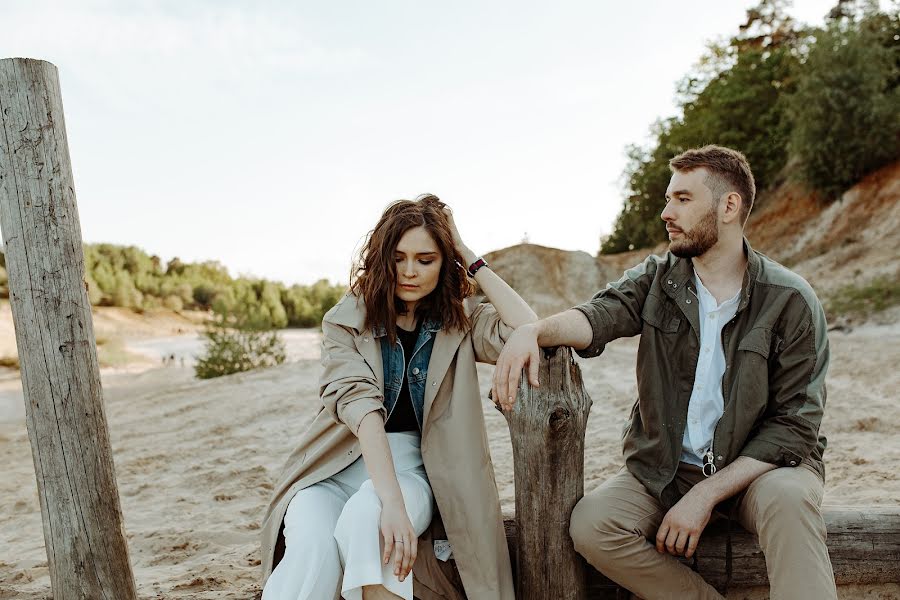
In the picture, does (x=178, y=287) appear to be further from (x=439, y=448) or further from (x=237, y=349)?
(x=439, y=448)

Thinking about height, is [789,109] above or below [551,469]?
above

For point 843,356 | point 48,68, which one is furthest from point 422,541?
point 843,356

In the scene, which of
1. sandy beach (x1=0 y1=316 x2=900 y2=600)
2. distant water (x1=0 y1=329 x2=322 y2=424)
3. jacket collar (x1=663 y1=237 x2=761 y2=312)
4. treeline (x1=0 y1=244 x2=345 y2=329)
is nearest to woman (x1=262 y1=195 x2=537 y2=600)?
jacket collar (x1=663 y1=237 x2=761 y2=312)

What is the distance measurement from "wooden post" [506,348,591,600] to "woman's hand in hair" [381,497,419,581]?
49 cm

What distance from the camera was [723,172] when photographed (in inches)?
115

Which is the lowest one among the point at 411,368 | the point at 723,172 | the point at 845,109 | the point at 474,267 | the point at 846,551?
the point at 846,551

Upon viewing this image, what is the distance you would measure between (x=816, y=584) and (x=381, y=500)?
A: 141 centimetres

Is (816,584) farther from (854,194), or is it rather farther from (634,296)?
(854,194)

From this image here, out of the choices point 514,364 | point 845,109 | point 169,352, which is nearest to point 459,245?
point 514,364

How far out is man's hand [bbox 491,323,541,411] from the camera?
2652mm

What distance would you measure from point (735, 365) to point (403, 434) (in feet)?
4.22

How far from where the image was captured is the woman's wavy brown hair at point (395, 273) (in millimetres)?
2879

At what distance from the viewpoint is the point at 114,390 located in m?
10.8

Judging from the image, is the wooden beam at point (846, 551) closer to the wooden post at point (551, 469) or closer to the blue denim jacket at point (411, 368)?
the wooden post at point (551, 469)
